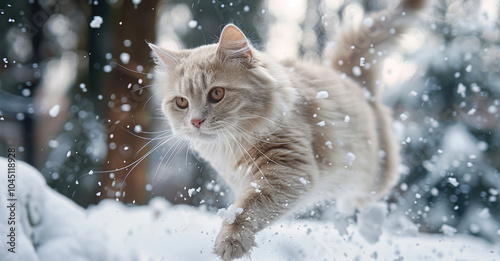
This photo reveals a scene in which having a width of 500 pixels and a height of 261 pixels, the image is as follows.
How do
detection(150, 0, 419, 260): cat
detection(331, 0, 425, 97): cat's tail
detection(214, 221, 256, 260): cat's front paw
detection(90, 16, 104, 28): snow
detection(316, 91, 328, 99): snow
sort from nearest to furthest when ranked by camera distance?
1. detection(214, 221, 256, 260): cat's front paw
2. detection(150, 0, 419, 260): cat
3. detection(316, 91, 328, 99): snow
4. detection(331, 0, 425, 97): cat's tail
5. detection(90, 16, 104, 28): snow

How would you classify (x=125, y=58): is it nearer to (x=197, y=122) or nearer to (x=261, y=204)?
(x=197, y=122)

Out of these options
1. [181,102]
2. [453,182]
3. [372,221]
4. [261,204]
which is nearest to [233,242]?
[261,204]

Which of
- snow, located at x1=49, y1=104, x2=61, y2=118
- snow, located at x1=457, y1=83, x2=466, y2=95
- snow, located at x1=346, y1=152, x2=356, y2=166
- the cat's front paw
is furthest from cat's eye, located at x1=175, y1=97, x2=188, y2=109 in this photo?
snow, located at x1=457, y1=83, x2=466, y2=95

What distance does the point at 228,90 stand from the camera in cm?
104

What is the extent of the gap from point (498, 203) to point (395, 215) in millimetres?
620

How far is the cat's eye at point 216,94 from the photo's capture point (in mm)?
1039

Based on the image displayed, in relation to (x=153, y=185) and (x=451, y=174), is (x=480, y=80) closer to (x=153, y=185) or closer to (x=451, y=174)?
(x=451, y=174)

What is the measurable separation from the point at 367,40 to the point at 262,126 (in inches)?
28.6

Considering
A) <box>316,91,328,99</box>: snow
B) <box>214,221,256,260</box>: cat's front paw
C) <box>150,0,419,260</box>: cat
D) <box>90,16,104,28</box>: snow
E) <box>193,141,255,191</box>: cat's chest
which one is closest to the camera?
<box>214,221,256,260</box>: cat's front paw

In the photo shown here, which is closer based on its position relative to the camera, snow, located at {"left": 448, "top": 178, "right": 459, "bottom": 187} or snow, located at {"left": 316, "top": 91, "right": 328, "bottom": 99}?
snow, located at {"left": 316, "top": 91, "right": 328, "bottom": 99}

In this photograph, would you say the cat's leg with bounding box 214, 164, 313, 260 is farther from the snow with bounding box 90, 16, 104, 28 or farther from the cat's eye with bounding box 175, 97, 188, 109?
the snow with bounding box 90, 16, 104, 28

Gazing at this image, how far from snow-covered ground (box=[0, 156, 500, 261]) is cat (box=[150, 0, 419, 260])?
0.15m

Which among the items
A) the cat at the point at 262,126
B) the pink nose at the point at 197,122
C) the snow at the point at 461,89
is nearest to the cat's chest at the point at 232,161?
the cat at the point at 262,126

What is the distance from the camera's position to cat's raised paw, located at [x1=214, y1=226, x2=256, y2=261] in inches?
32.3
